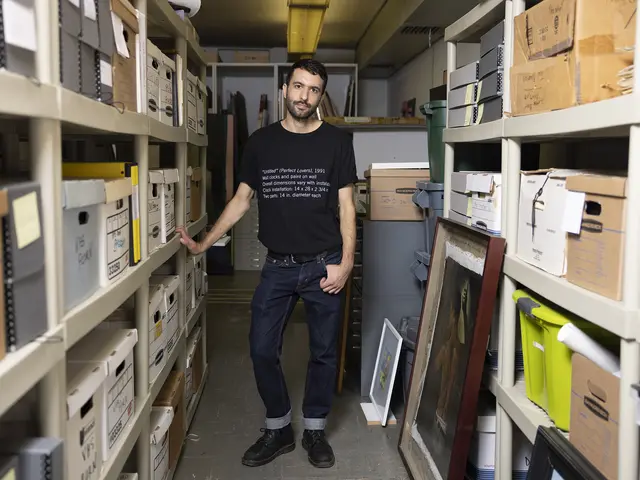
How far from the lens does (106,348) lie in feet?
5.29

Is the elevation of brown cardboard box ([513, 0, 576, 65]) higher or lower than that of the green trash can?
higher

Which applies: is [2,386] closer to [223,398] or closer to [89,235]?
[89,235]

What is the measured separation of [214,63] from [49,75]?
6524 millimetres

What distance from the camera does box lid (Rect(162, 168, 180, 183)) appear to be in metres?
2.27

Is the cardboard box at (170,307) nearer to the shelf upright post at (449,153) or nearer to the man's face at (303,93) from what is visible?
the man's face at (303,93)

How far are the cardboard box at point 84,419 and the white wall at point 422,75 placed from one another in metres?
4.03

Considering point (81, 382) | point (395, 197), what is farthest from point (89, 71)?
point (395, 197)

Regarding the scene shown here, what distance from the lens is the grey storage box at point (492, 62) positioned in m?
1.92

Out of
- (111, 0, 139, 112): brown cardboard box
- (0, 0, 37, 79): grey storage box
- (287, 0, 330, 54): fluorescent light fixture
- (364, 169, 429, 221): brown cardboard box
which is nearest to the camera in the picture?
(0, 0, 37, 79): grey storage box

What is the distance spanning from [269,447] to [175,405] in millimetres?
450

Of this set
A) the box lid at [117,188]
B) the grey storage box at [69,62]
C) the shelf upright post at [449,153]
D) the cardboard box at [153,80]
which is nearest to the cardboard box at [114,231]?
the box lid at [117,188]

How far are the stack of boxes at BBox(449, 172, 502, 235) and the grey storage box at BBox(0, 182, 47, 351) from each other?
134cm

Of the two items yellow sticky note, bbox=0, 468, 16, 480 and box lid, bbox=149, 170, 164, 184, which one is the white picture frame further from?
yellow sticky note, bbox=0, 468, 16, 480

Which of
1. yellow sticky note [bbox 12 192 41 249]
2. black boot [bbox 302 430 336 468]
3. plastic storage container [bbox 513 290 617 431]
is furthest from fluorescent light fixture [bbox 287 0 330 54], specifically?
yellow sticky note [bbox 12 192 41 249]
